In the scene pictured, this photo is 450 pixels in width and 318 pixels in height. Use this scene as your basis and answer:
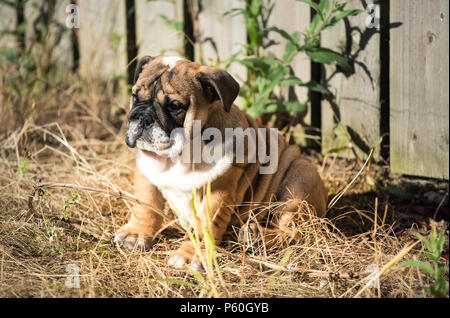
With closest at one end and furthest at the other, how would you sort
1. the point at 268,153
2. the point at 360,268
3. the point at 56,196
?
1. the point at 360,268
2. the point at 268,153
3. the point at 56,196

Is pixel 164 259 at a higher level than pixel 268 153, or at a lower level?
lower

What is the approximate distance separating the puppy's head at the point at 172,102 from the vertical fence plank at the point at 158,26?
2.21 metres

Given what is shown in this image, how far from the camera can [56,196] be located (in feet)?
12.7

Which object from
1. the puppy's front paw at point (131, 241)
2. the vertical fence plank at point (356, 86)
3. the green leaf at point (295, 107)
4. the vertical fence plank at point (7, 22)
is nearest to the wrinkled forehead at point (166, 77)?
the puppy's front paw at point (131, 241)

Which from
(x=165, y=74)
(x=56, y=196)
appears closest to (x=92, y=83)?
(x=56, y=196)

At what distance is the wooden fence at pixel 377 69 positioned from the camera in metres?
3.87

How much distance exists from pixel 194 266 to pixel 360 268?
3.00 feet

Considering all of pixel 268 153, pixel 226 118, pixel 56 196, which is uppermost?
pixel 226 118

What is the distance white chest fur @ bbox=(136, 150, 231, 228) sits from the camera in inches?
120

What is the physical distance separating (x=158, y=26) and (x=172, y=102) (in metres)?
2.95

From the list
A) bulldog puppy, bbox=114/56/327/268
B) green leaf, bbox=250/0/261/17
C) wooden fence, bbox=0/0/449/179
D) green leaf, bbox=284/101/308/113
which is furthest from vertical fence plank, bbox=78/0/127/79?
bulldog puppy, bbox=114/56/327/268
